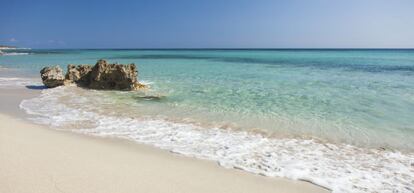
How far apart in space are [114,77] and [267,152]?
31.6ft

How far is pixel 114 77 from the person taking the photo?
13438 millimetres

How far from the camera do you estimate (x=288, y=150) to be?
18.1 feet

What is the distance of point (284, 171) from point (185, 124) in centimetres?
321

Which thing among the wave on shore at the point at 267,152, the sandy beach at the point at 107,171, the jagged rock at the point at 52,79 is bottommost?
the wave on shore at the point at 267,152

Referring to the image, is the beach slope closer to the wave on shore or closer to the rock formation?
the wave on shore

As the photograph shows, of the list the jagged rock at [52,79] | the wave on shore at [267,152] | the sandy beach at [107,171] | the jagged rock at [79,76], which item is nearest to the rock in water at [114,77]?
the jagged rock at [79,76]

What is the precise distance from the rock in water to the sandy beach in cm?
750

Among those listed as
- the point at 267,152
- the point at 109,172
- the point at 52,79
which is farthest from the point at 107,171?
the point at 52,79

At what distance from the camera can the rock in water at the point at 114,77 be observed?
42.9ft

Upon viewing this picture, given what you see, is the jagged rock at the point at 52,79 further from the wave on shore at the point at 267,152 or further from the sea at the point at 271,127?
the wave on shore at the point at 267,152

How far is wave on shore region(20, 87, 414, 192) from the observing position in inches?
171

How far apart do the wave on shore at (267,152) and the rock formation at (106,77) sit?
4945 millimetres

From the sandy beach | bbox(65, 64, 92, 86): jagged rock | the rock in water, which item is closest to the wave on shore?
the sandy beach

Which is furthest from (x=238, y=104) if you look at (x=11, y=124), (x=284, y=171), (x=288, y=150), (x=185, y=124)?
(x=11, y=124)
